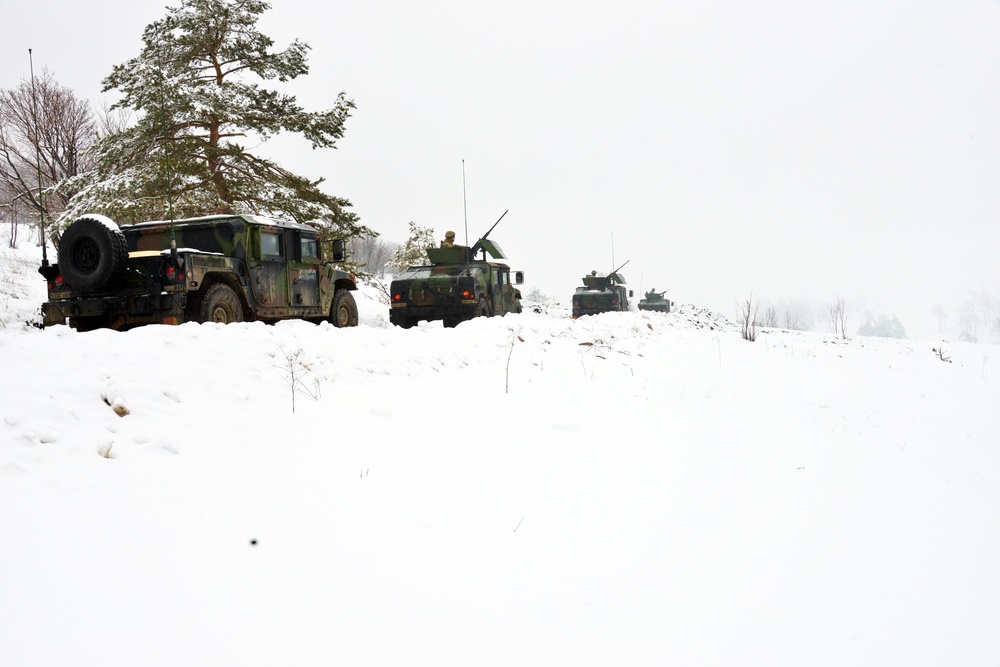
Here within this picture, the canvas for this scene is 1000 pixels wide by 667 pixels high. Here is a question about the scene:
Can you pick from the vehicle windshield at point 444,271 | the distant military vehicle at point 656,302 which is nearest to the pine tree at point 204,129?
the vehicle windshield at point 444,271

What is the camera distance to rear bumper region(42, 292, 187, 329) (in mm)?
8078

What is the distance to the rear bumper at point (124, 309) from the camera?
318 inches

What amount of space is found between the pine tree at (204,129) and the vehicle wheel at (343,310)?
5718mm

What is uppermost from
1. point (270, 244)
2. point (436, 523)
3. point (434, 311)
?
point (270, 244)

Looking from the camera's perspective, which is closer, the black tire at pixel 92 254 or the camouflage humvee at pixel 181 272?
the black tire at pixel 92 254

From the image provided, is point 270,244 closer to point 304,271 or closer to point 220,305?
point 304,271

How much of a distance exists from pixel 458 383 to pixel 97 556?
4.28 m

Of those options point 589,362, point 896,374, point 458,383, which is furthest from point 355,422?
point 896,374

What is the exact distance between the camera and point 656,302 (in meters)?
33.5

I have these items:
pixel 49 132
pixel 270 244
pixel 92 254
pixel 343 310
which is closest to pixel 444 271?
pixel 343 310

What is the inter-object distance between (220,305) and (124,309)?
1.21m

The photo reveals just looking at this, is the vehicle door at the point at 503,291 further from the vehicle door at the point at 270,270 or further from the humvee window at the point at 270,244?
the humvee window at the point at 270,244

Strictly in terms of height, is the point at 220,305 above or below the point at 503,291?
below

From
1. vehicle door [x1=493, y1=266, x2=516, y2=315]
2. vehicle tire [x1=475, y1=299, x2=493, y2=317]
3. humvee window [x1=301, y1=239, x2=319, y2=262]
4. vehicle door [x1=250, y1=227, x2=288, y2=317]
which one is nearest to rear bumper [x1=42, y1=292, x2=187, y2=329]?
vehicle door [x1=250, y1=227, x2=288, y2=317]
